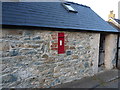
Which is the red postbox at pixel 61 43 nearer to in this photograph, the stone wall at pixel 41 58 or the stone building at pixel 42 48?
the stone building at pixel 42 48

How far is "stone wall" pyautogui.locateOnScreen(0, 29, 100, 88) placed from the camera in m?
4.08

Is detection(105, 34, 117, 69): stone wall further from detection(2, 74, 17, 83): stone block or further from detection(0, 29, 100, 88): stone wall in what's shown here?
detection(2, 74, 17, 83): stone block

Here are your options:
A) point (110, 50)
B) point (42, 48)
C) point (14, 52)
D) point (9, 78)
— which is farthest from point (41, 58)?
point (110, 50)

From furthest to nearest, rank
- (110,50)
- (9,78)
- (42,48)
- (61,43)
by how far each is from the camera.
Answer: (110,50) → (61,43) → (42,48) → (9,78)

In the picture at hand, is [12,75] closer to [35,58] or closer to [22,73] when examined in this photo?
[22,73]

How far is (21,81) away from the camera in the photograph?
439 cm

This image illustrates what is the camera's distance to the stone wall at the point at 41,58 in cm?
408

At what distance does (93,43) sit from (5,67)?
4531 mm

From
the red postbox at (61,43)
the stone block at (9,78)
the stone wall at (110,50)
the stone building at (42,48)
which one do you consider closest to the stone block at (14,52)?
the stone building at (42,48)

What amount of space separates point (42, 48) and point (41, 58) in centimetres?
39

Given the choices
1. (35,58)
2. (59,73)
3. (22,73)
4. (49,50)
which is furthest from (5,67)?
(59,73)

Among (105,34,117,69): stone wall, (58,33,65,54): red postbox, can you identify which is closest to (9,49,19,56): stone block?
(58,33,65,54): red postbox

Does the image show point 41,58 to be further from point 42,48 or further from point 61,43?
point 61,43

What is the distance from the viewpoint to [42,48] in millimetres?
4801
